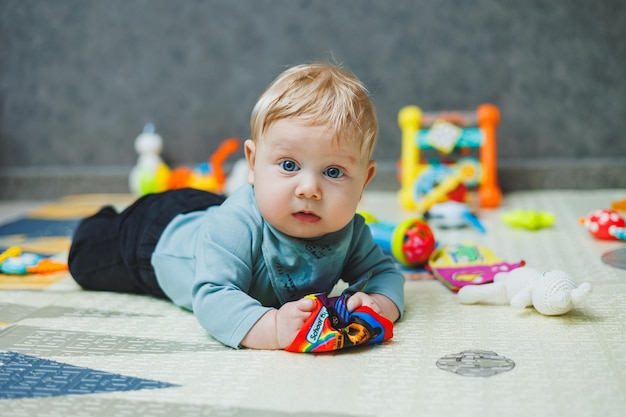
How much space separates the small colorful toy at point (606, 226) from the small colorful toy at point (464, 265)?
27 centimetres

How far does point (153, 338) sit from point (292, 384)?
10.3 inches

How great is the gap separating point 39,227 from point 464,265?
1.03 meters

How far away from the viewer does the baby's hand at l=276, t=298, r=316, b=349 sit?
0.94m

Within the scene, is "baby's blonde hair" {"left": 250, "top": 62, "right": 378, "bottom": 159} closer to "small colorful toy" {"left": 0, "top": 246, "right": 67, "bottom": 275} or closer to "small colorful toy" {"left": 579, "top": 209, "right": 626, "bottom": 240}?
"small colorful toy" {"left": 0, "top": 246, "right": 67, "bottom": 275}

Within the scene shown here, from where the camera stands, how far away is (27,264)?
4.49 ft

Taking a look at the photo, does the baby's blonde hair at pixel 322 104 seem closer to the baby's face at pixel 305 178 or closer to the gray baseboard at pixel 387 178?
the baby's face at pixel 305 178

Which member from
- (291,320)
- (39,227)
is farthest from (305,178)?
(39,227)

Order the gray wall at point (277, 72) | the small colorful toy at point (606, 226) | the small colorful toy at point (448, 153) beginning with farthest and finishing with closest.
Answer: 1. the gray wall at point (277, 72)
2. the small colorful toy at point (448, 153)
3. the small colorful toy at point (606, 226)

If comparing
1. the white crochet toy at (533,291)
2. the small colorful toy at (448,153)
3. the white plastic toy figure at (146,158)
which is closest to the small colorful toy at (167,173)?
the white plastic toy figure at (146,158)

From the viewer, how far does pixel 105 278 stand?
1.26 metres

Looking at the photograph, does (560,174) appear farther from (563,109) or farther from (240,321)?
(240,321)

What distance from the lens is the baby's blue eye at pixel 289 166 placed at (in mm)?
966

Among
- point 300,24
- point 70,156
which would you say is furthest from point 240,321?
point 70,156

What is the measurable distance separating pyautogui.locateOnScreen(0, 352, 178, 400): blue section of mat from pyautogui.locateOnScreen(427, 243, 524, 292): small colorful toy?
0.56 metres
